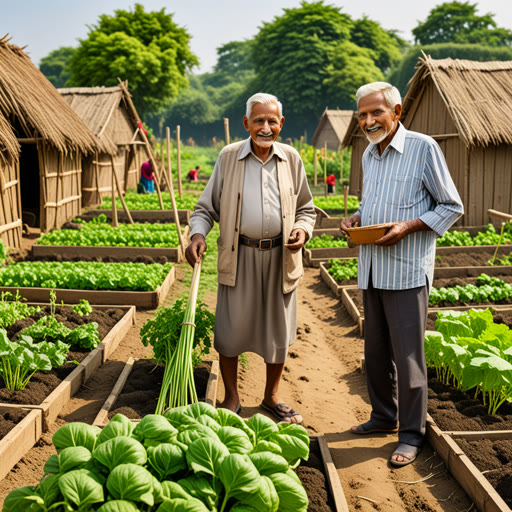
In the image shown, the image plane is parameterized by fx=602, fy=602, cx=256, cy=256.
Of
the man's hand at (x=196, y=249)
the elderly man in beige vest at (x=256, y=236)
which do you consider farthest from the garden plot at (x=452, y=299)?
the man's hand at (x=196, y=249)

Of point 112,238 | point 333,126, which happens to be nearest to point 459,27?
point 333,126

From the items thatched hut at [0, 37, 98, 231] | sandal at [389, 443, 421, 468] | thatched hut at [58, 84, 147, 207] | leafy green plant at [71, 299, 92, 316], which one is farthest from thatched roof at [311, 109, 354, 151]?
sandal at [389, 443, 421, 468]

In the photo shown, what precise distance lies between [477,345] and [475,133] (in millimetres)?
7836

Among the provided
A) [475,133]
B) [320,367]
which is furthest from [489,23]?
[320,367]

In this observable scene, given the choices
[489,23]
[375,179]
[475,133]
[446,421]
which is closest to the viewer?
[375,179]

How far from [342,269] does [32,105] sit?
6643 mm

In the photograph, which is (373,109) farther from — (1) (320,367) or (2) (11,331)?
(2) (11,331)

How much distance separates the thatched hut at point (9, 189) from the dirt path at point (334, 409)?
148 inches

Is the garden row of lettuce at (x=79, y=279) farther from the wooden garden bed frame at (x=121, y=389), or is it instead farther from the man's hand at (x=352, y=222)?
the man's hand at (x=352, y=222)

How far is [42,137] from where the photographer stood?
11.3 m

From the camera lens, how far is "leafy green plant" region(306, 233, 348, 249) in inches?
409

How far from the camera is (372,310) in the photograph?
385 centimetres

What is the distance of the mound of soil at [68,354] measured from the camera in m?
4.32

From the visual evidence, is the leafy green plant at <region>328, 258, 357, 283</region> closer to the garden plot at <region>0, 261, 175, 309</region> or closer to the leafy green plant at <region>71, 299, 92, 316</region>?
the garden plot at <region>0, 261, 175, 309</region>
